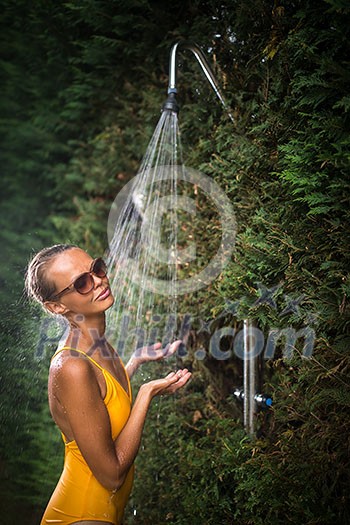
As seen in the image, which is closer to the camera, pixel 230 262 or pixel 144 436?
pixel 230 262

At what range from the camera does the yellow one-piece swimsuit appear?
2.00 metres

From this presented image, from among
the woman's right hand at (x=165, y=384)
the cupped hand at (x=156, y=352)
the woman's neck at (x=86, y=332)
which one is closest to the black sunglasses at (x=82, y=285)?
the woman's neck at (x=86, y=332)

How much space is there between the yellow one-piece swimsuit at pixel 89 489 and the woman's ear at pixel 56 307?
0.16 m

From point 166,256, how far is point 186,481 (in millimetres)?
1302

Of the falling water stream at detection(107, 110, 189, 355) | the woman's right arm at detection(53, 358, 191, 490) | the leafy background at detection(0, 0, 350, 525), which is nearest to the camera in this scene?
the woman's right arm at detection(53, 358, 191, 490)

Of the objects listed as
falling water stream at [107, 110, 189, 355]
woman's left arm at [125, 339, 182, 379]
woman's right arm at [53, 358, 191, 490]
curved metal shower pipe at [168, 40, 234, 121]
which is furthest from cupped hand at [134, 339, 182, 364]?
curved metal shower pipe at [168, 40, 234, 121]

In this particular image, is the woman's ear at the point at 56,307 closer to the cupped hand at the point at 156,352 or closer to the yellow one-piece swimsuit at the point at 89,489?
the yellow one-piece swimsuit at the point at 89,489

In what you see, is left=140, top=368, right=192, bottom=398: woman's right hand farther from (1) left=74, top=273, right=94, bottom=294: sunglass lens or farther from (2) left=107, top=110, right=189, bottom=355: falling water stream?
(2) left=107, top=110, right=189, bottom=355: falling water stream

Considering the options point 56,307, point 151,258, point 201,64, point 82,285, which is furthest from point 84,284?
point 151,258

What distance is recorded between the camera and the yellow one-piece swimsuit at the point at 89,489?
200cm

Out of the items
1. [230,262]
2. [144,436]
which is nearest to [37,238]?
[144,436]

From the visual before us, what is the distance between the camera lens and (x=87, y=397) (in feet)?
6.17

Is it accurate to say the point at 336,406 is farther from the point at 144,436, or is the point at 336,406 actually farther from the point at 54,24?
the point at 54,24

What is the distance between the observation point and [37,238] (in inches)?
194
